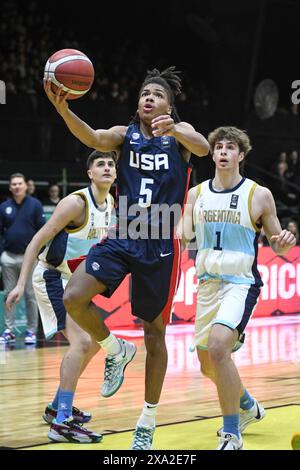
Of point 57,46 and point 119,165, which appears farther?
point 57,46

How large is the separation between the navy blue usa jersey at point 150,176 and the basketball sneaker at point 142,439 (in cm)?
122

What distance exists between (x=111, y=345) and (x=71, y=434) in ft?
2.10

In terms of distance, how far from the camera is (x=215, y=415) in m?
6.60

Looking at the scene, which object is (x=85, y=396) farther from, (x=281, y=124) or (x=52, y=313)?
(x=281, y=124)

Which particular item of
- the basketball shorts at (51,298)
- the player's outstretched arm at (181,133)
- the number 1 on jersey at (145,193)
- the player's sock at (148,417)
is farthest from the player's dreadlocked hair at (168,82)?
the player's sock at (148,417)

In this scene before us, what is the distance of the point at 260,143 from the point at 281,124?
3.25 feet

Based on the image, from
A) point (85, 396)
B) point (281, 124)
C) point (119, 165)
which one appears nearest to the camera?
point (119, 165)

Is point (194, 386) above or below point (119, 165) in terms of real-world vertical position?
below

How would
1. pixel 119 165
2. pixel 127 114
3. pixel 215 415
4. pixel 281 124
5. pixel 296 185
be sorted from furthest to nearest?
pixel 281 124 → pixel 296 185 → pixel 127 114 → pixel 215 415 → pixel 119 165

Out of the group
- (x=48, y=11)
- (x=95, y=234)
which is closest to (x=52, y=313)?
(x=95, y=234)

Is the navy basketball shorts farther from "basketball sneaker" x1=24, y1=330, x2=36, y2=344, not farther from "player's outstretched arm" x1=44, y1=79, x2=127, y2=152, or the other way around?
"basketball sneaker" x1=24, y1=330, x2=36, y2=344

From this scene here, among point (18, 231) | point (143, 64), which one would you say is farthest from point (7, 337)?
point (143, 64)

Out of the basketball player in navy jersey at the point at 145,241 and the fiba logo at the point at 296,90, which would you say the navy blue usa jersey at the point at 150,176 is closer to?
the basketball player in navy jersey at the point at 145,241
